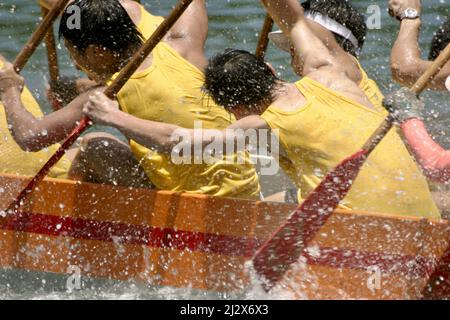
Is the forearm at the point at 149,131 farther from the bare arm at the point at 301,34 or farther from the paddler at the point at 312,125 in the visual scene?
the bare arm at the point at 301,34

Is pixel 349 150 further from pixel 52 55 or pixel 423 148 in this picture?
pixel 52 55

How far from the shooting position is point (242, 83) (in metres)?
3.30

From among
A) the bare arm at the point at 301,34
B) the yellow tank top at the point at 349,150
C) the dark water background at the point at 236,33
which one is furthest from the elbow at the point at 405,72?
the dark water background at the point at 236,33

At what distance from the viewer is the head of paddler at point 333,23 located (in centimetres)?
370

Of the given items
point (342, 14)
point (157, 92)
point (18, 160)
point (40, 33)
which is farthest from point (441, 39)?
point (18, 160)

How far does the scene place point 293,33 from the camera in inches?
142

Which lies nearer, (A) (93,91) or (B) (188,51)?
(A) (93,91)

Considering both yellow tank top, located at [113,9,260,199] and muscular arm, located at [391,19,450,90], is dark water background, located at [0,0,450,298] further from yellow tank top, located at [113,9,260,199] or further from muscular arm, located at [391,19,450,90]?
yellow tank top, located at [113,9,260,199]

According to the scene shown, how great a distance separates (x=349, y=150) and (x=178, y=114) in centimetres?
62

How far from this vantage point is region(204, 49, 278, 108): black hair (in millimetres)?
3309

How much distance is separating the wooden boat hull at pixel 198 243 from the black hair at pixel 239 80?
336 millimetres
